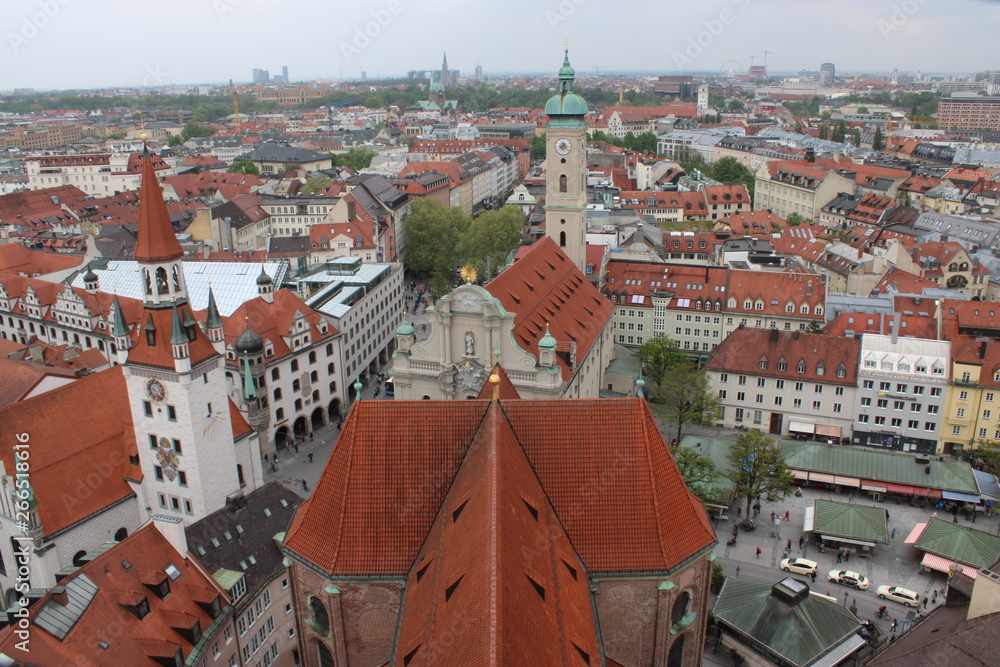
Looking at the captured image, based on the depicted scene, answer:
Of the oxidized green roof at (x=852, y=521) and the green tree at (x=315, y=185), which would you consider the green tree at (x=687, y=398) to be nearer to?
the oxidized green roof at (x=852, y=521)

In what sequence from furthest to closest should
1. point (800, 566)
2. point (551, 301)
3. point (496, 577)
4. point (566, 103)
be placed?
point (566, 103), point (551, 301), point (800, 566), point (496, 577)

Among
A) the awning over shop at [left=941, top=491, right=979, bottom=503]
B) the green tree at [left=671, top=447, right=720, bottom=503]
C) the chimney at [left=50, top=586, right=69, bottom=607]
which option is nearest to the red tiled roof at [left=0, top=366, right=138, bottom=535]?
the chimney at [left=50, top=586, right=69, bottom=607]

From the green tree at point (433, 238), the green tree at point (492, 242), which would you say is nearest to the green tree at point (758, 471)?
the green tree at point (492, 242)

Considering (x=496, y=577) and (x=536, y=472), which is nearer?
(x=496, y=577)

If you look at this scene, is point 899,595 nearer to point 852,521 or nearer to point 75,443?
point 852,521

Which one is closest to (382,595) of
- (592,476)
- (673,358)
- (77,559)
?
(592,476)

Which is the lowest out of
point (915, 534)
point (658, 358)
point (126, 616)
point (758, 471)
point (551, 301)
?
point (915, 534)

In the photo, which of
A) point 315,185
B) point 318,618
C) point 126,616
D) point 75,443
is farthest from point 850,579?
point 315,185
